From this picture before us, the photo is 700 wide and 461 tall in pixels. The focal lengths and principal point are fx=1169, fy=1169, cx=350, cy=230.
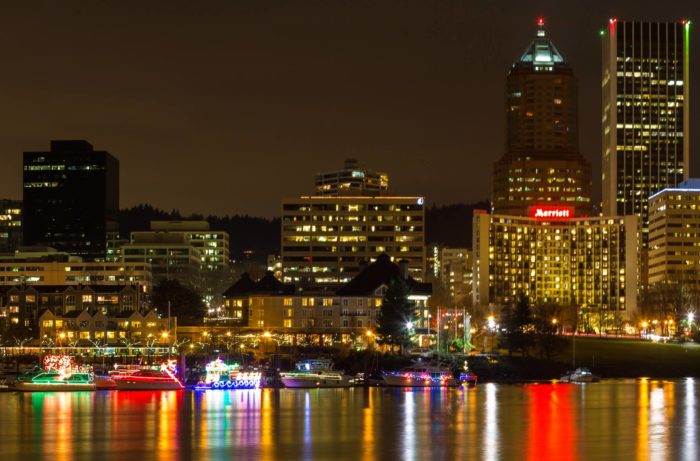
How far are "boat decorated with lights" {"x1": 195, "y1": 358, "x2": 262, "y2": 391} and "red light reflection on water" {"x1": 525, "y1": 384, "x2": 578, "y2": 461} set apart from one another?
29077mm

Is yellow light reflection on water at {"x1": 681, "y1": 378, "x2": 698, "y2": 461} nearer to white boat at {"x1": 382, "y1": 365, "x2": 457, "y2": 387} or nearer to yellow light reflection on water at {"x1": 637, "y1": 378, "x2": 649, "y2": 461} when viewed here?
yellow light reflection on water at {"x1": 637, "y1": 378, "x2": 649, "y2": 461}

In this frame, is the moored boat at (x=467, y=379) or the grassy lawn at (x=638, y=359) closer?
the moored boat at (x=467, y=379)

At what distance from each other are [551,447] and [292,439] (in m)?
16.9

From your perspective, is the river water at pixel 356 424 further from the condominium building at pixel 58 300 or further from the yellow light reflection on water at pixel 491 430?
the condominium building at pixel 58 300

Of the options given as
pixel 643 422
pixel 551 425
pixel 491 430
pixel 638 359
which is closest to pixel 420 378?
pixel 638 359

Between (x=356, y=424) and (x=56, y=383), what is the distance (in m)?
49.1

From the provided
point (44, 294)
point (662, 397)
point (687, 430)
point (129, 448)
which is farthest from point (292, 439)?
point (44, 294)

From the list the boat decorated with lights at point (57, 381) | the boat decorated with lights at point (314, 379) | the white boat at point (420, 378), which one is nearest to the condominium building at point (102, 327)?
the boat decorated with lights at point (57, 381)

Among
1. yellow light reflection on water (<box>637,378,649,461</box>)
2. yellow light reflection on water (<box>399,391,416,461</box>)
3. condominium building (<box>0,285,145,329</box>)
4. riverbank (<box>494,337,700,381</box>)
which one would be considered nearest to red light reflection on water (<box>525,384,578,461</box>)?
yellow light reflection on water (<box>637,378,649,461</box>)

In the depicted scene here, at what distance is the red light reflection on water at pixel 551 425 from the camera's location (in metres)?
70.9

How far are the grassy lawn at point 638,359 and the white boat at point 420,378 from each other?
72.8ft

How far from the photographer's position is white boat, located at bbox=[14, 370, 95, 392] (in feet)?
402

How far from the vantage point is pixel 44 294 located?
187 metres

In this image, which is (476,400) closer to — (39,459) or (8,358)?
(39,459)
